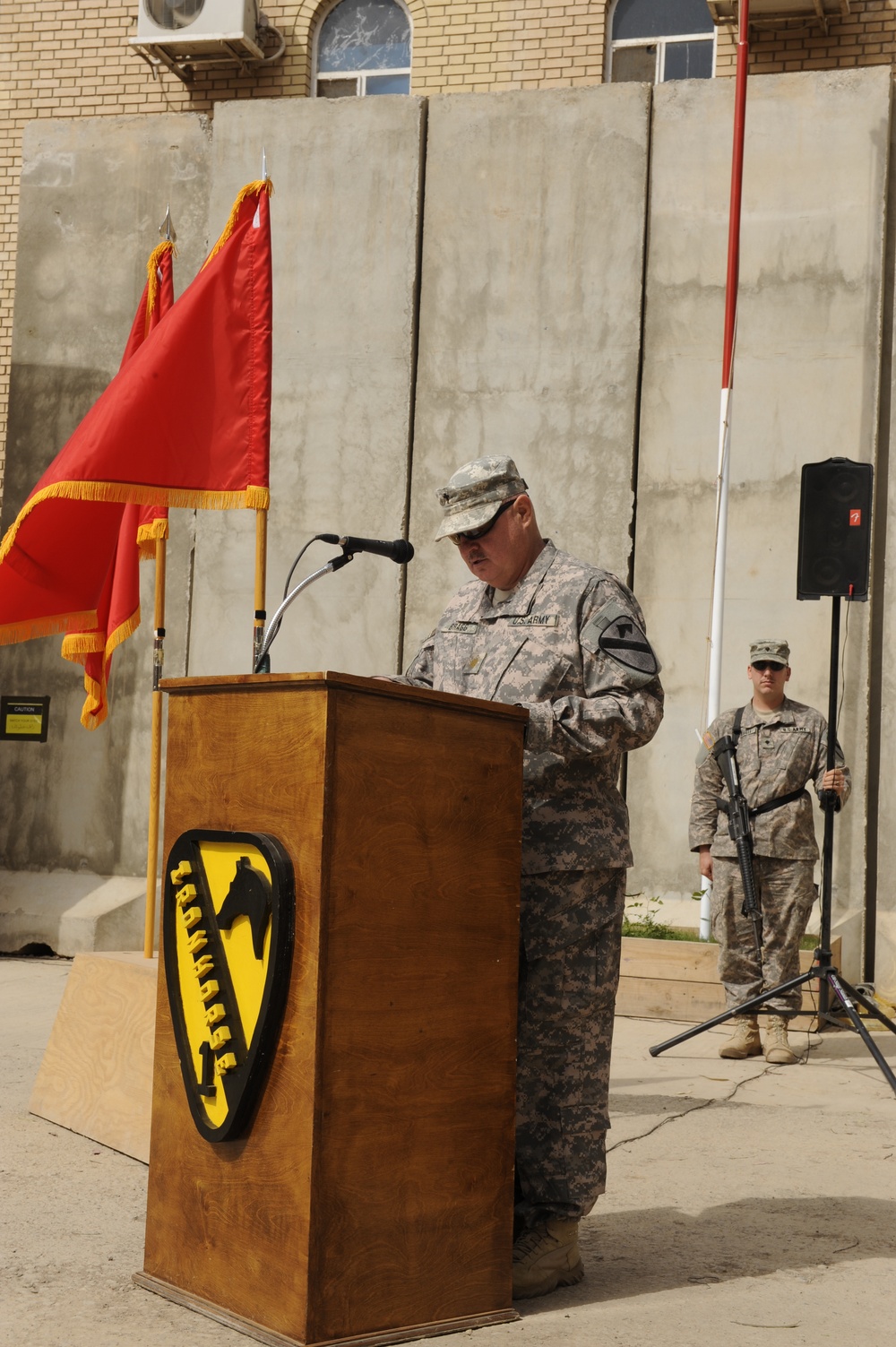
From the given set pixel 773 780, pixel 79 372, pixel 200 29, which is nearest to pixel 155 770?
pixel 773 780

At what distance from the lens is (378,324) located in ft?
34.0

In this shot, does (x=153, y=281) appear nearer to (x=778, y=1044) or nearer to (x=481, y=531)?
(x=481, y=531)

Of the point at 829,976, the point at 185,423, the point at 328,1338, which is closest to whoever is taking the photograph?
the point at 328,1338

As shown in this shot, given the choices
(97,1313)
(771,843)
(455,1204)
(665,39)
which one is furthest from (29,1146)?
(665,39)

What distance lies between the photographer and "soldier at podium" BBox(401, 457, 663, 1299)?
3.42 metres

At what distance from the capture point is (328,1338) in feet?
9.21

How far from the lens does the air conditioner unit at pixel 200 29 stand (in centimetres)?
1153

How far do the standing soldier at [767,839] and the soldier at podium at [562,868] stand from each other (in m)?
3.97

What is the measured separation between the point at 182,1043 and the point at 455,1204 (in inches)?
27.0

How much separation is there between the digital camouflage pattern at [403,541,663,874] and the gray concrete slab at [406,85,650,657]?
6354 mm

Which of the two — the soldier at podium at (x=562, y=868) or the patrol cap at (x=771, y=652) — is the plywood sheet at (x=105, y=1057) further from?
the patrol cap at (x=771, y=652)

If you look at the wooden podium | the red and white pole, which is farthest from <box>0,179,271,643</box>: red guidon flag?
the red and white pole

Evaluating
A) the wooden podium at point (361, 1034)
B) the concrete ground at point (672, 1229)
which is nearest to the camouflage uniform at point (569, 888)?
the wooden podium at point (361, 1034)

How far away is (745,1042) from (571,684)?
426cm
